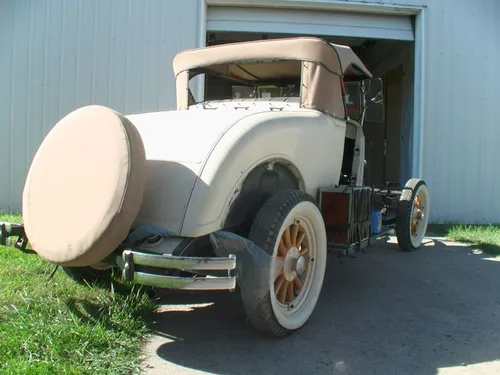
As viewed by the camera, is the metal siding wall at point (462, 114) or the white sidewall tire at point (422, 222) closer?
the white sidewall tire at point (422, 222)

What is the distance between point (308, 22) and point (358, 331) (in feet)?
20.5

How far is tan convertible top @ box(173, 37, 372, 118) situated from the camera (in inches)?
153

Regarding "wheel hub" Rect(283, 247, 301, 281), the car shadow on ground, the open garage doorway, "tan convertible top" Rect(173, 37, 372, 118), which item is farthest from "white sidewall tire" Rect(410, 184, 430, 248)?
"wheel hub" Rect(283, 247, 301, 281)

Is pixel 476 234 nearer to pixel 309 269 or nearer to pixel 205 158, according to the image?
pixel 309 269

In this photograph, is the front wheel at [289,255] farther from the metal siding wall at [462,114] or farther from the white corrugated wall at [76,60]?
the metal siding wall at [462,114]

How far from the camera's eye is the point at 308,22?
7.97 metres

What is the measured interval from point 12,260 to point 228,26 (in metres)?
5.33

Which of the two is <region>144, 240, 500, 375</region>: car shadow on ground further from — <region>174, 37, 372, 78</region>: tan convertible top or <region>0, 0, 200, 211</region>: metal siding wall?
<region>0, 0, 200, 211</region>: metal siding wall

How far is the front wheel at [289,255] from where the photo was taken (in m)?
2.70

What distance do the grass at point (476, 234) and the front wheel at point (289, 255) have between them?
3.67 m

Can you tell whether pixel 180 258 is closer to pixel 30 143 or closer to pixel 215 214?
pixel 215 214

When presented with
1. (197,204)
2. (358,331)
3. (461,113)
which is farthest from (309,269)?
(461,113)

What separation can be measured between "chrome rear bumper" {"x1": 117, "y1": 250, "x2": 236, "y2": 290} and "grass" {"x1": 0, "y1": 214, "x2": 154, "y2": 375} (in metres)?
0.53

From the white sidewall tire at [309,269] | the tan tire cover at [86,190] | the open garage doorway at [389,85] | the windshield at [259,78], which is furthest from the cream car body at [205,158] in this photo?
the open garage doorway at [389,85]
